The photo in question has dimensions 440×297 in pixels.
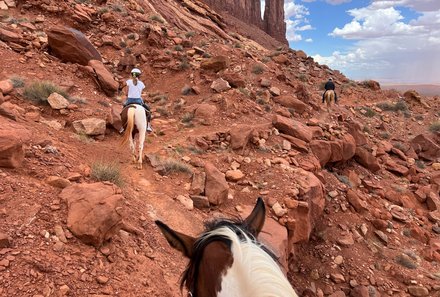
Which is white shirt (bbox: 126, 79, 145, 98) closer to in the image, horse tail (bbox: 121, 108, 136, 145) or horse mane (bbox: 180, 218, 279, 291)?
horse tail (bbox: 121, 108, 136, 145)

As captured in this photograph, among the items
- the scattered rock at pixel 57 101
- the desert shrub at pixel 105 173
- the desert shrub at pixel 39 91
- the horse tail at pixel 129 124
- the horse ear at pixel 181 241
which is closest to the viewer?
the horse ear at pixel 181 241

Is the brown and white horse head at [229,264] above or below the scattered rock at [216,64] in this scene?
below

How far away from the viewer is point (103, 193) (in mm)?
3975

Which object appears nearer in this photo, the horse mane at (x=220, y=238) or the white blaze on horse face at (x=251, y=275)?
the white blaze on horse face at (x=251, y=275)

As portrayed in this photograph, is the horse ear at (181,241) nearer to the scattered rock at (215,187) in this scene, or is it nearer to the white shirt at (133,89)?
the scattered rock at (215,187)

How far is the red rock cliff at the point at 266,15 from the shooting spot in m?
65.2

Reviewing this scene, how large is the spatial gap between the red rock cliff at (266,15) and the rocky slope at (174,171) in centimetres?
5314

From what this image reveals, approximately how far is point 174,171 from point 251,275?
5.31m

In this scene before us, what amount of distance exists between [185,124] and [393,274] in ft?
20.6

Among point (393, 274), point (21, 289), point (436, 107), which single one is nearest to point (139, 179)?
point (21, 289)

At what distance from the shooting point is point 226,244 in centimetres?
173

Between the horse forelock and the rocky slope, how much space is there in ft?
6.33

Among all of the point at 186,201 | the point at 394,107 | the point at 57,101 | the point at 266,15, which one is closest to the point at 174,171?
the point at 186,201

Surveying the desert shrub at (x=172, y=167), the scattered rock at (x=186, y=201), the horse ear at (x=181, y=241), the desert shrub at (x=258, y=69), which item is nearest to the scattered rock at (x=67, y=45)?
the desert shrub at (x=258, y=69)
